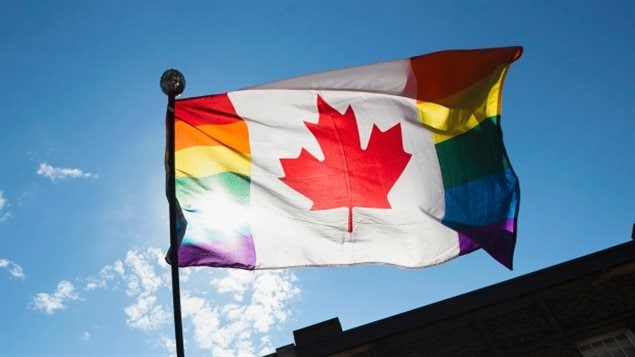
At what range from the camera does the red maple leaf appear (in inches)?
221

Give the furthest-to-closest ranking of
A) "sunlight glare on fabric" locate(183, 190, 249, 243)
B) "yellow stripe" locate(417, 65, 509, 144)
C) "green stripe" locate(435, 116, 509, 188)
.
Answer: "yellow stripe" locate(417, 65, 509, 144)
"green stripe" locate(435, 116, 509, 188)
"sunlight glare on fabric" locate(183, 190, 249, 243)

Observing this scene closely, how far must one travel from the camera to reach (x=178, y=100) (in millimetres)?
5422

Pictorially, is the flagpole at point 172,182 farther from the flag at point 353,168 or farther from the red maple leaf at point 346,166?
the red maple leaf at point 346,166

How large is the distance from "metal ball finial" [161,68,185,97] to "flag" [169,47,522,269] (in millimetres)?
402

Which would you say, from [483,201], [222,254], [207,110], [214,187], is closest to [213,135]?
[207,110]

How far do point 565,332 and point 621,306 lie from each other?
1.34 m

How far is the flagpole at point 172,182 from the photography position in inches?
142

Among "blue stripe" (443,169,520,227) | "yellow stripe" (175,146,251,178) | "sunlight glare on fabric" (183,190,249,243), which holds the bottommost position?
"blue stripe" (443,169,520,227)

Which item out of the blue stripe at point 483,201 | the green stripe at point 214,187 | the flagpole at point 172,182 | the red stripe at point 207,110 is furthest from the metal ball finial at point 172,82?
the blue stripe at point 483,201

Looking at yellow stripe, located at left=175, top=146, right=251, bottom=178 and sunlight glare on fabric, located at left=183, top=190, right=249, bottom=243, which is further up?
yellow stripe, located at left=175, top=146, right=251, bottom=178

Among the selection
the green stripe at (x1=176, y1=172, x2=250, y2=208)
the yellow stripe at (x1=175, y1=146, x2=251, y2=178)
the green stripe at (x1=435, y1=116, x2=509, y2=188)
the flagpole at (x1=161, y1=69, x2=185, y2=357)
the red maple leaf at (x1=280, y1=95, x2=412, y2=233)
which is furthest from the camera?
the red maple leaf at (x1=280, y1=95, x2=412, y2=233)

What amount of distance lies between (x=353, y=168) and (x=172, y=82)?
2.58m

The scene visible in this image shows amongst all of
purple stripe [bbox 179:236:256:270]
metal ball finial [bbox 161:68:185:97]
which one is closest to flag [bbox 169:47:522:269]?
purple stripe [bbox 179:236:256:270]

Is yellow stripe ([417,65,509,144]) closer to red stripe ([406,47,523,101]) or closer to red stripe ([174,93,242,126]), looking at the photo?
red stripe ([406,47,523,101])
